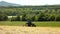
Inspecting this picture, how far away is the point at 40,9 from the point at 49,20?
957 millimetres

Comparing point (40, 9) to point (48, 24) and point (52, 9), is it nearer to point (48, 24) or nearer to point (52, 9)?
point (52, 9)

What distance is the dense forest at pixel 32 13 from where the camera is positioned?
641 centimetres

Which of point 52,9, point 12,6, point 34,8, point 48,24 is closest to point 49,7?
point 52,9

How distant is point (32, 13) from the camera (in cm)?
684

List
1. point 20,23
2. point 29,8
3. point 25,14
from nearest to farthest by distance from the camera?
point 20,23
point 25,14
point 29,8

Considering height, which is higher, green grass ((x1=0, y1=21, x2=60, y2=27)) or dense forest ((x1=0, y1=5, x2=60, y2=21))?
dense forest ((x1=0, y1=5, x2=60, y2=21))

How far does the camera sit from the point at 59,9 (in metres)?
7.16

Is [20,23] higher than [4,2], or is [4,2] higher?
[4,2]

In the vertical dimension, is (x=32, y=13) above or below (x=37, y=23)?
above

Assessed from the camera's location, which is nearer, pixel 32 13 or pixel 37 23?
pixel 37 23

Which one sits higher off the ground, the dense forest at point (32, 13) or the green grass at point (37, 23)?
the dense forest at point (32, 13)

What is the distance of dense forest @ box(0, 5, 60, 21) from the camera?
6410 millimetres

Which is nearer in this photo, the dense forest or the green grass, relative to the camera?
the green grass

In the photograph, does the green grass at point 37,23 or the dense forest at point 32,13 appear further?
the dense forest at point 32,13
